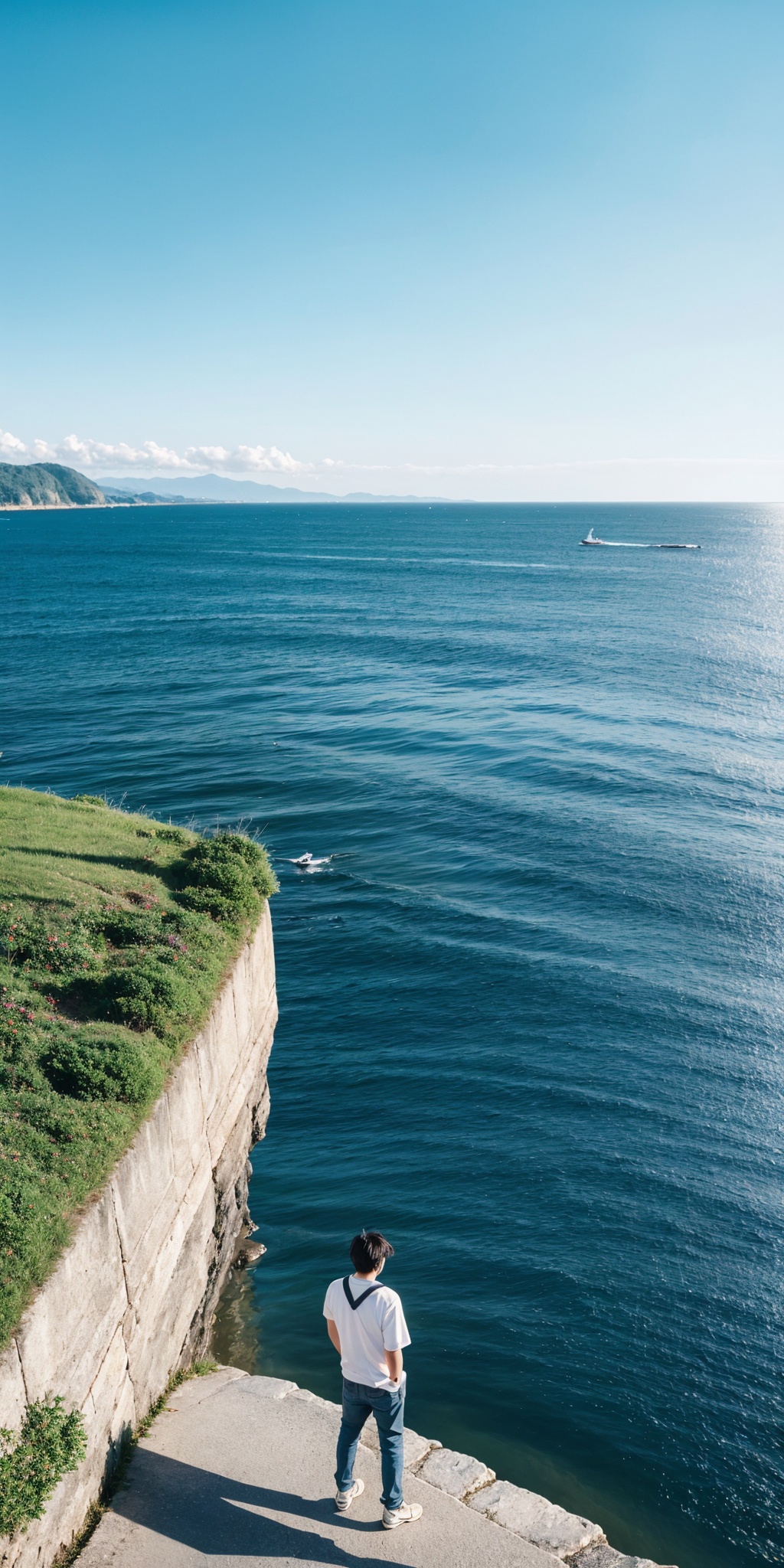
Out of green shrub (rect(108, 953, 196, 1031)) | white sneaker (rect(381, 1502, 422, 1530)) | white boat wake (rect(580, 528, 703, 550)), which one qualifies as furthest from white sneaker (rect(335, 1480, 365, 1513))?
white boat wake (rect(580, 528, 703, 550))

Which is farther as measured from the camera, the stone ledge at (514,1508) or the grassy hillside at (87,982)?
the grassy hillside at (87,982)

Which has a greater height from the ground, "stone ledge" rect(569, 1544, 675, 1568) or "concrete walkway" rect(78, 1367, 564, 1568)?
"concrete walkway" rect(78, 1367, 564, 1568)

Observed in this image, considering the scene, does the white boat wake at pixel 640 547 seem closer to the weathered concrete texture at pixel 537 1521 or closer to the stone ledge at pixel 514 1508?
the stone ledge at pixel 514 1508

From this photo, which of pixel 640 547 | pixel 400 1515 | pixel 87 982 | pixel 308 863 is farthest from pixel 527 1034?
pixel 640 547

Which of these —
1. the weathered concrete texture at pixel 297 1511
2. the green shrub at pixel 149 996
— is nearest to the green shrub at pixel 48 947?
the green shrub at pixel 149 996

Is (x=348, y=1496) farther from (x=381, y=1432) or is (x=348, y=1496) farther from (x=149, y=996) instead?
(x=149, y=996)

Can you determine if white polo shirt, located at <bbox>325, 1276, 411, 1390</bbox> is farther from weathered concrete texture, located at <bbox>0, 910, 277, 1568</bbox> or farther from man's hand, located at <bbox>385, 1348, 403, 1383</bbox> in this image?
weathered concrete texture, located at <bbox>0, 910, 277, 1568</bbox>

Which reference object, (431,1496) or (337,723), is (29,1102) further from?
(337,723)
